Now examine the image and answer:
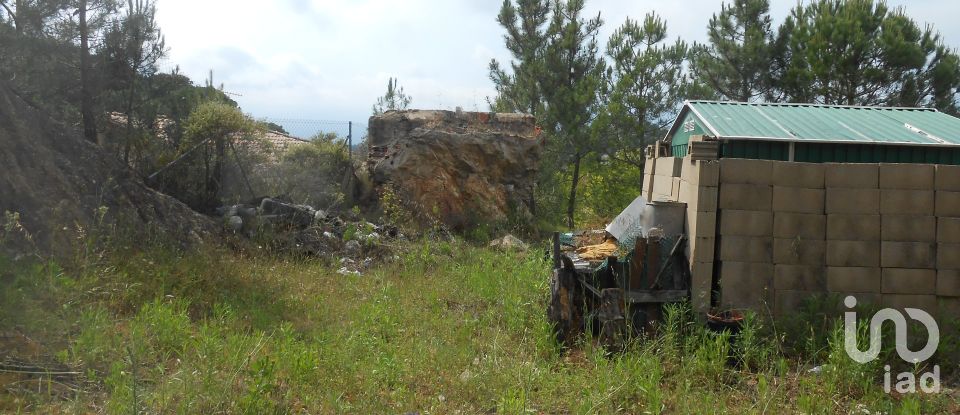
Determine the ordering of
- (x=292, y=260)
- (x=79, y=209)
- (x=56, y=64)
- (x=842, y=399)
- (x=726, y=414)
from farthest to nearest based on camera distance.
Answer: (x=56, y=64) → (x=292, y=260) → (x=79, y=209) → (x=842, y=399) → (x=726, y=414)

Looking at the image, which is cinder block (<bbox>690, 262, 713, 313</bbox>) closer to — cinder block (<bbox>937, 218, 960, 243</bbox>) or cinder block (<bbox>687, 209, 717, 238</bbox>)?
cinder block (<bbox>687, 209, 717, 238</bbox>)

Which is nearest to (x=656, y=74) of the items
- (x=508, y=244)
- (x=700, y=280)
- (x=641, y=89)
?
(x=641, y=89)

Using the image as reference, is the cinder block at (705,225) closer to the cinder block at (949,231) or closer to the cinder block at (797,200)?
the cinder block at (797,200)

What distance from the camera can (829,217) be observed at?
530 cm

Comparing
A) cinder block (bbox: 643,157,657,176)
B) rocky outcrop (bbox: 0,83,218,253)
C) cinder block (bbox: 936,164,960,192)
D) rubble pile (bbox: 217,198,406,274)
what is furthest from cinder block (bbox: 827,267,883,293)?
rocky outcrop (bbox: 0,83,218,253)

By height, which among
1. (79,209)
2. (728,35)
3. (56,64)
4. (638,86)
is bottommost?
(79,209)

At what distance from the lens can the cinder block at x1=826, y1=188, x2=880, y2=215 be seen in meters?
5.29

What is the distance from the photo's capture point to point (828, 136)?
706cm

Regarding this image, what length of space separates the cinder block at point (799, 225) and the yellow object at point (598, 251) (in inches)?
61.4

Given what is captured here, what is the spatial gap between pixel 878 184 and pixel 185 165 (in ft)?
30.0

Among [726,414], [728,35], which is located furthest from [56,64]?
[728,35]

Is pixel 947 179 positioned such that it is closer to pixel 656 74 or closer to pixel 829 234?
pixel 829 234

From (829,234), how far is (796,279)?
17.1 inches

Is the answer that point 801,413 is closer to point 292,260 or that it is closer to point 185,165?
point 292,260
